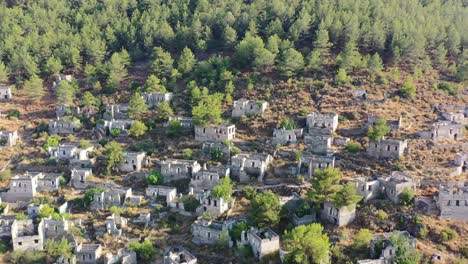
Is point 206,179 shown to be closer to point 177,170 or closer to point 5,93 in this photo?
point 177,170

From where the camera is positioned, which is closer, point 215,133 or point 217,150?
point 217,150

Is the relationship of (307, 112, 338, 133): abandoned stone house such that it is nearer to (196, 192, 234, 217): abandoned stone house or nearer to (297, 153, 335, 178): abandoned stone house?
(297, 153, 335, 178): abandoned stone house

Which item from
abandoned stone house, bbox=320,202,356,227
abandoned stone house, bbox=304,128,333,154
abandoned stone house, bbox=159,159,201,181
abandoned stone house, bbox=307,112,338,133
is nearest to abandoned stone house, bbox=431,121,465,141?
abandoned stone house, bbox=307,112,338,133

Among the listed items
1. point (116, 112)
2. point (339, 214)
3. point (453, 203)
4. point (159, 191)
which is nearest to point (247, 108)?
point (116, 112)

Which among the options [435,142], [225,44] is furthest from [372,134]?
[225,44]

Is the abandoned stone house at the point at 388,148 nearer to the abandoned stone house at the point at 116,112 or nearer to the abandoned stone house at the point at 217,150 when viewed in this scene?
the abandoned stone house at the point at 217,150

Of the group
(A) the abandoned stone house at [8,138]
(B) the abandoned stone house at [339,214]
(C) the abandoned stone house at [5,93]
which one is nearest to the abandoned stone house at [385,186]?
(B) the abandoned stone house at [339,214]

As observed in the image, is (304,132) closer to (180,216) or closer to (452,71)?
(180,216)
